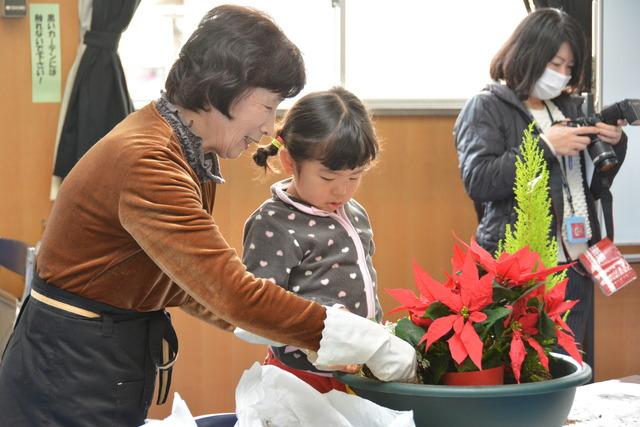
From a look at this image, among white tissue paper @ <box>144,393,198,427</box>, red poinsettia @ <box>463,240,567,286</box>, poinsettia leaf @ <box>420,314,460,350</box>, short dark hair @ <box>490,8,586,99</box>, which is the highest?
short dark hair @ <box>490,8,586,99</box>

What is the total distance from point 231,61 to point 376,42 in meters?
2.32

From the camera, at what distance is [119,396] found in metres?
1.42

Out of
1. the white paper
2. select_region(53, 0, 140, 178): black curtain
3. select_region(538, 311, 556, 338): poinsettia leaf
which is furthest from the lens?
select_region(53, 0, 140, 178): black curtain

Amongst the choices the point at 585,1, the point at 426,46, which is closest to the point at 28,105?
the point at 426,46

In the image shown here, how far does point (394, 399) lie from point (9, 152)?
2.41 m

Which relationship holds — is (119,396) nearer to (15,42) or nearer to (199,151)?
(199,151)

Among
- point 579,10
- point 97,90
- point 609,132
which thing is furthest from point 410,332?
point 579,10

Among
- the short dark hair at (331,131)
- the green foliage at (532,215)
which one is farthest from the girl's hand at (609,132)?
the green foliage at (532,215)

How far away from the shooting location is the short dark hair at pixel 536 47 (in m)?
2.68

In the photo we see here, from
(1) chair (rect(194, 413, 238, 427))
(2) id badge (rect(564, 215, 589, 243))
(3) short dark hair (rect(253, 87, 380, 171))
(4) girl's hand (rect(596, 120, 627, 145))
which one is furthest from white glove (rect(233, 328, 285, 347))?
(4) girl's hand (rect(596, 120, 627, 145))

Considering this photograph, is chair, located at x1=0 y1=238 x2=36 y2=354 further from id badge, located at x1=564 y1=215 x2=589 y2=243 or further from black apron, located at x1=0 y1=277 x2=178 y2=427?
id badge, located at x1=564 y1=215 x2=589 y2=243

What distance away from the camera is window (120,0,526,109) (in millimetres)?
3387

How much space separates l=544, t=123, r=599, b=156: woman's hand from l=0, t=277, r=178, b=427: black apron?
5.21 ft

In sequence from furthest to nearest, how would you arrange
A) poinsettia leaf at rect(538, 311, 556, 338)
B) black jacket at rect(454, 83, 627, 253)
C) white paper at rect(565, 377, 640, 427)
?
black jacket at rect(454, 83, 627, 253), white paper at rect(565, 377, 640, 427), poinsettia leaf at rect(538, 311, 556, 338)
